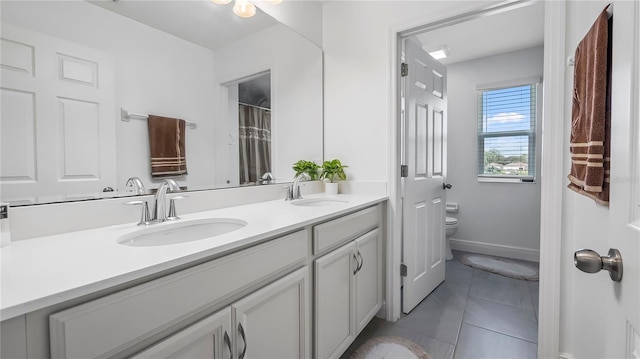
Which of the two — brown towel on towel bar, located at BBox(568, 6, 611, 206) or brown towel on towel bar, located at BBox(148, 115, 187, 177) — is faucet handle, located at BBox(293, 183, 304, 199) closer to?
brown towel on towel bar, located at BBox(148, 115, 187, 177)

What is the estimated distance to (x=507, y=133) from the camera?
3211 mm

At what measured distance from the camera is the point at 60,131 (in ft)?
3.09

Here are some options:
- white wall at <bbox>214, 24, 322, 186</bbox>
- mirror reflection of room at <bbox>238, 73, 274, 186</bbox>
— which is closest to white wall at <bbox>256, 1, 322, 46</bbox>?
white wall at <bbox>214, 24, 322, 186</bbox>

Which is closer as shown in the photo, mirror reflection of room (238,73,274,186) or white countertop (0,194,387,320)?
white countertop (0,194,387,320)

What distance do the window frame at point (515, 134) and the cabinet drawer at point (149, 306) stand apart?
319 centimetres

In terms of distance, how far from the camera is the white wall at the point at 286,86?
5.38 feet

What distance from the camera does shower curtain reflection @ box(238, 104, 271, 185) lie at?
1.69m

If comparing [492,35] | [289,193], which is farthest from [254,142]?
[492,35]

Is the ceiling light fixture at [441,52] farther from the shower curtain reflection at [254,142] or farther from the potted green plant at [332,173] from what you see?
the shower curtain reflection at [254,142]

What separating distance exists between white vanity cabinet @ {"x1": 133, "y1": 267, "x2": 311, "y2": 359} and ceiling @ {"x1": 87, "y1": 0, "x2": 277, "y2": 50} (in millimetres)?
1207

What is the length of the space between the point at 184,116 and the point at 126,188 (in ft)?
1.38

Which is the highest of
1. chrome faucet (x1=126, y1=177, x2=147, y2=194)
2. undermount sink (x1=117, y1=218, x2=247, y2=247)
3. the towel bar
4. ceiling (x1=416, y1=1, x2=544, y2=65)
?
ceiling (x1=416, y1=1, x2=544, y2=65)

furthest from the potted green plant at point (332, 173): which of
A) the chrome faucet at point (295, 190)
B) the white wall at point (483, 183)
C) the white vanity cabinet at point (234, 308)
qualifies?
the white wall at point (483, 183)

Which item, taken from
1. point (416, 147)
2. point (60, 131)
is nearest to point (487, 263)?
point (416, 147)
